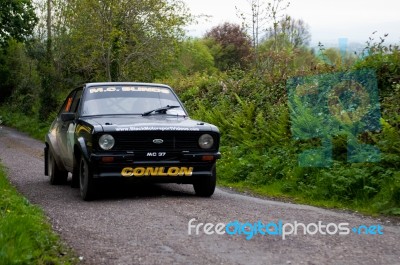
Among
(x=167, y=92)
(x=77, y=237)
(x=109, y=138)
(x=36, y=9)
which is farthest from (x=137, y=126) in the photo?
(x=36, y=9)

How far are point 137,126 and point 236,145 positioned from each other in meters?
7.25

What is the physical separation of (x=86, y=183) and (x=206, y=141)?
1.88 m

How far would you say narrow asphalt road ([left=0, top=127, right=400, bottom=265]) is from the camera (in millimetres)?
5953

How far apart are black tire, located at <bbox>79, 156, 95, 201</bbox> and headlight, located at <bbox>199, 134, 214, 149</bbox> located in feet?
5.57

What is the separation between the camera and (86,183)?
31.1ft

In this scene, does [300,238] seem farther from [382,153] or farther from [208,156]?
[382,153]

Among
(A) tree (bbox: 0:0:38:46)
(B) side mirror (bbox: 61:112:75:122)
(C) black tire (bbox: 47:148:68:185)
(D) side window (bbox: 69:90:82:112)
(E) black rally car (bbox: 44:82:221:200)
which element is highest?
(A) tree (bbox: 0:0:38:46)

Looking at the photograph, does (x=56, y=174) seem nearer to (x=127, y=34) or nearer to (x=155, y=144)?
(x=155, y=144)

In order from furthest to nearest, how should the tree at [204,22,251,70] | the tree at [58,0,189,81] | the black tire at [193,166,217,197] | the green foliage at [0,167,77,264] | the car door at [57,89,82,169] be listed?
the tree at [204,22,251,70]
the tree at [58,0,189,81]
the car door at [57,89,82,169]
the black tire at [193,166,217,197]
the green foliage at [0,167,77,264]

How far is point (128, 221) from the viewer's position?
7.76 meters

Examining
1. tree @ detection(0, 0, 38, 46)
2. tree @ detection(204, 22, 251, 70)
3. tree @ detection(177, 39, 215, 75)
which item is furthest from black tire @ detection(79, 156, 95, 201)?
tree @ detection(177, 39, 215, 75)

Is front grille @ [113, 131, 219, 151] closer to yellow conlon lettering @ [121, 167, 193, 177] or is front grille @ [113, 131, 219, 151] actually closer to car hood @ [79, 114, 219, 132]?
car hood @ [79, 114, 219, 132]

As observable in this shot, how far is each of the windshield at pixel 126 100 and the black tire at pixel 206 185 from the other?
1390 millimetres

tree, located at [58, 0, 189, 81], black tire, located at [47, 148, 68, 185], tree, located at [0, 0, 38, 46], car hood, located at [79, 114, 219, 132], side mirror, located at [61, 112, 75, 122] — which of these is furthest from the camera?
tree, located at [0, 0, 38, 46]
